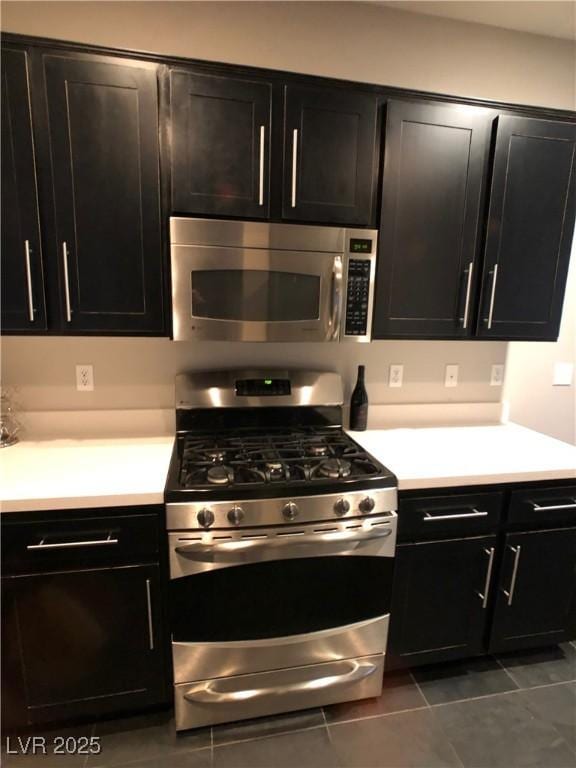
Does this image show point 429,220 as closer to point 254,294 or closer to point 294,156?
point 294,156

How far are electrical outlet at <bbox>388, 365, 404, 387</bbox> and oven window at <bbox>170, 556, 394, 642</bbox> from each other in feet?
2.96

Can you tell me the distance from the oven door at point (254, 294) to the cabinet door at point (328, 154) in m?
0.19

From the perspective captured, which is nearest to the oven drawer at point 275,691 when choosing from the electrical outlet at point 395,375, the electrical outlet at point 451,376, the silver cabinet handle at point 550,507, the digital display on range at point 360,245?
the silver cabinet handle at point 550,507

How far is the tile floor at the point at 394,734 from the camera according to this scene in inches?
56.1

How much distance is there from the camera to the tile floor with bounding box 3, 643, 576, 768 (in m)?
1.42

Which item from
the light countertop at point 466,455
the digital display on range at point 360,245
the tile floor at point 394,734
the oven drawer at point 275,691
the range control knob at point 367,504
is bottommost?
the tile floor at point 394,734

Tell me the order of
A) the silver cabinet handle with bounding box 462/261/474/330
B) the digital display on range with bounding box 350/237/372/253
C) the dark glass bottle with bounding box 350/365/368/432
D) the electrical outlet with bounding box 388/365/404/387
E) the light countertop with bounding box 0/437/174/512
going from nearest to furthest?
the light countertop with bounding box 0/437/174/512, the digital display on range with bounding box 350/237/372/253, the silver cabinet handle with bounding box 462/261/474/330, the dark glass bottle with bounding box 350/365/368/432, the electrical outlet with bounding box 388/365/404/387

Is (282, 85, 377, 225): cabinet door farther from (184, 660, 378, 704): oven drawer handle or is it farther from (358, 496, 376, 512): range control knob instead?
(184, 660, 378, 704): oven drawer handle

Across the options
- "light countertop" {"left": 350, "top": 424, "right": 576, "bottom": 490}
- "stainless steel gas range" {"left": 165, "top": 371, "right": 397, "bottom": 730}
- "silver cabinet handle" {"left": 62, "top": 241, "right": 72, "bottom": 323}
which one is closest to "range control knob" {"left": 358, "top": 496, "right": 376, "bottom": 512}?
"stainless steel gas range" {"left": 165, "top": 371, "right": 397, "bottom": 730}

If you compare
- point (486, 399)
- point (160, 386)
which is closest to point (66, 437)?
point (160, 386)

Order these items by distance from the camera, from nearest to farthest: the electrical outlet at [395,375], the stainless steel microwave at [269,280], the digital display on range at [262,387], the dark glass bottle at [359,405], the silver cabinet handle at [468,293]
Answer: the stainless steel microwave at [269,280] → the silver cabinet handle at [468,293] → the digital display on range at [262,387] → the dark glass bottle at [359,405] → the electrical outlet at [395,375]

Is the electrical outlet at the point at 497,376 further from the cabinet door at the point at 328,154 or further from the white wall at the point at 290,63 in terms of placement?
the cabinet door at the point at 328,154

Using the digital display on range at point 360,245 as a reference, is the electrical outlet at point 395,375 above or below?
below

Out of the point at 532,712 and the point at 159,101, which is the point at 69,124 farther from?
the point at 532,712
